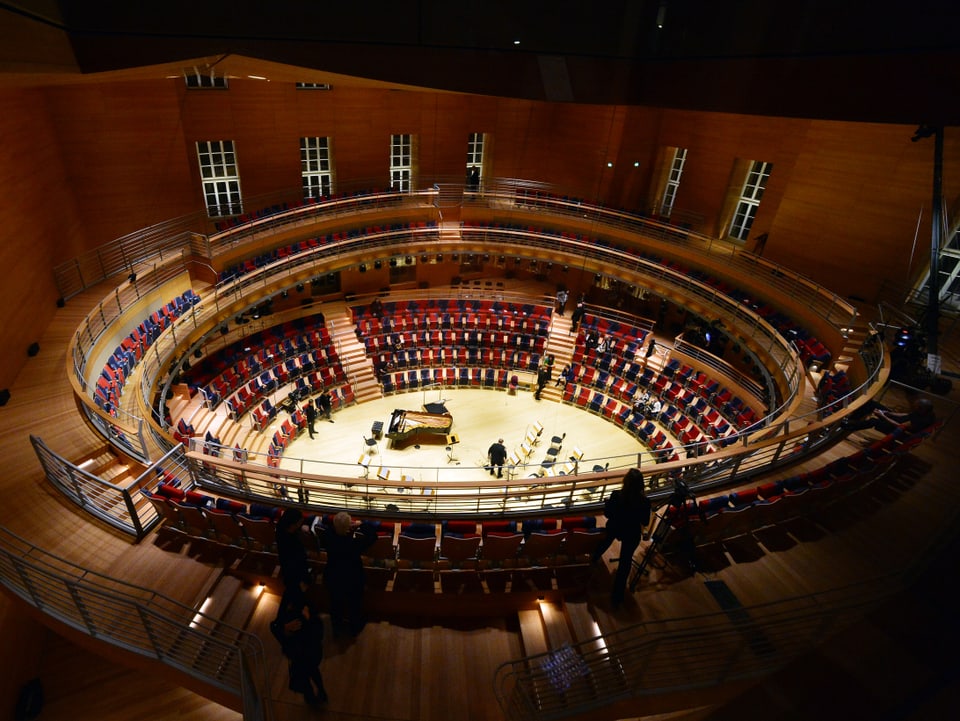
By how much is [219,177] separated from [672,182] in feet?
45.8

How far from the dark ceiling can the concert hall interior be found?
33mm

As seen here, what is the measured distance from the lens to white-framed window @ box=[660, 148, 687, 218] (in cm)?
1612

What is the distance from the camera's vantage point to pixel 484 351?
16297 mm

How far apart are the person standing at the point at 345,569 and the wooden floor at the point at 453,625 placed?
278 millimetres

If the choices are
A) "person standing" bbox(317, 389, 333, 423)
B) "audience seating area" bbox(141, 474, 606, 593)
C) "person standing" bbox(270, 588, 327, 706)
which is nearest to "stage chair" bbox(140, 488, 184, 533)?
"audience seating area" bbox(141, 474, 606, 593)

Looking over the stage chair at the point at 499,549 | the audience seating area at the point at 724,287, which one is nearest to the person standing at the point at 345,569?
the stage chair at the point at 499,549

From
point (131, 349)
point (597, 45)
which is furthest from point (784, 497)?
point (131, 349)

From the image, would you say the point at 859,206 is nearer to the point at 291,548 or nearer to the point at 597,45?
the point at 597,45

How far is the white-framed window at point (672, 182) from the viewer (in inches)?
635

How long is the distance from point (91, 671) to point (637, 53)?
471 inches

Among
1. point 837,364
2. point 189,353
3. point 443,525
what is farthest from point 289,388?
point 837,364

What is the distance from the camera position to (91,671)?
7840mm

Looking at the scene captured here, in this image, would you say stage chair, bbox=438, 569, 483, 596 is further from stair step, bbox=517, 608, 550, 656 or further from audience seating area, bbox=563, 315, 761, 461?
audience seating area, bbox=563, 315, 761, 461

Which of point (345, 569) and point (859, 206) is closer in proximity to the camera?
point (345, 569)
